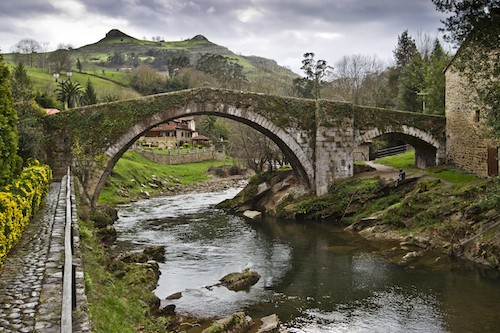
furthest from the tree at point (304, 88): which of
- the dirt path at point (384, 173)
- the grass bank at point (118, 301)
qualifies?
the grass bank at point (118, 301)

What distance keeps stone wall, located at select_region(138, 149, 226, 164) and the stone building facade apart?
115ft

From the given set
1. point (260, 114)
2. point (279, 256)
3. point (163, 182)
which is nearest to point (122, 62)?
point (163, 182)

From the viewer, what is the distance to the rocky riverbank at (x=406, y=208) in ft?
62.0

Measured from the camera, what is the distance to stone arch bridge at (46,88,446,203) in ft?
86.1

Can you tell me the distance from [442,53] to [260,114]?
27.2 metres

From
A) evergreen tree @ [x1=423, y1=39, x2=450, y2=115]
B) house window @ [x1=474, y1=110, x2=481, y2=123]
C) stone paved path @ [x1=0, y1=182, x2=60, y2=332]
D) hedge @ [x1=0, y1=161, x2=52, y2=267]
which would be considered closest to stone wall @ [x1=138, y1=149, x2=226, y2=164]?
evergreen tree @ [x1=423, y1=39, x2=450, y2=115]

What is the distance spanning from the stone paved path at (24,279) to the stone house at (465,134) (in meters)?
22.8

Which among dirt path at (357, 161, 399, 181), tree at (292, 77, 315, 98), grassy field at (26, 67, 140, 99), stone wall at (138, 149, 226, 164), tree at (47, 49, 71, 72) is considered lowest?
dirt path at (357, 161, 399, 181)

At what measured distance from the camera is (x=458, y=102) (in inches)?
1188

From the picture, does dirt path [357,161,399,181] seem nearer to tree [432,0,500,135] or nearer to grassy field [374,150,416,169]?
grassy field [374,150,416,169]

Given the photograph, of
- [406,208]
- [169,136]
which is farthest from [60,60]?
[406,208]

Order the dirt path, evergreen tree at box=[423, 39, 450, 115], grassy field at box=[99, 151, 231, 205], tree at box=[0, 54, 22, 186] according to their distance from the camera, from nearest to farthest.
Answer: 1. tree at box=[0, 54, 22, 186]
2. the dirt path
3. evergreen tree at box=[423, 39, 450, 115]
4. grassy field at box=[99, 151, 231, 205]

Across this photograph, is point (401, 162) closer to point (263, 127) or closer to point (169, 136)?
point (263, 127)

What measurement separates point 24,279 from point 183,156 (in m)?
53.0
